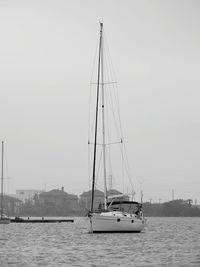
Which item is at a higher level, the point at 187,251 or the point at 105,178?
the point at 105,178

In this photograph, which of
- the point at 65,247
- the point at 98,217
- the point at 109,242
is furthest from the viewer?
the point at 98,217

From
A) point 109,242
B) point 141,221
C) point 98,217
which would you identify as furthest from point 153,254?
point 141,221

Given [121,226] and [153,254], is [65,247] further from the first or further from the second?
[121,226]

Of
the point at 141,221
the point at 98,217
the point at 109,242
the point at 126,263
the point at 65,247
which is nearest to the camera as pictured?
the point at 126,263

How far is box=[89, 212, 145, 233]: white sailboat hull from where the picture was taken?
3307 inches

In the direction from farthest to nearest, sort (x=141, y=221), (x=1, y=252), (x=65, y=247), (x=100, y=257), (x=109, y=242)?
(x=141, y=221), (x=109, y=242), (x=65, y=247), (x=1, y=252), (x=100, y=257)

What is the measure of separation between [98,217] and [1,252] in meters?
23.2

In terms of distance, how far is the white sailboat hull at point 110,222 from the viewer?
8400cm

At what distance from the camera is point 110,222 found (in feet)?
277

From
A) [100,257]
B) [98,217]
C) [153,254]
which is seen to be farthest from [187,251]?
[98,217]

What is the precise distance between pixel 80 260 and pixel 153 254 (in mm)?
7827

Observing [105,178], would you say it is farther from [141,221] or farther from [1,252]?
[1,252]

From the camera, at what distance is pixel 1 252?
62.0m

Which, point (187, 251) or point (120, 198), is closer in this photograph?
point (187, 251)
